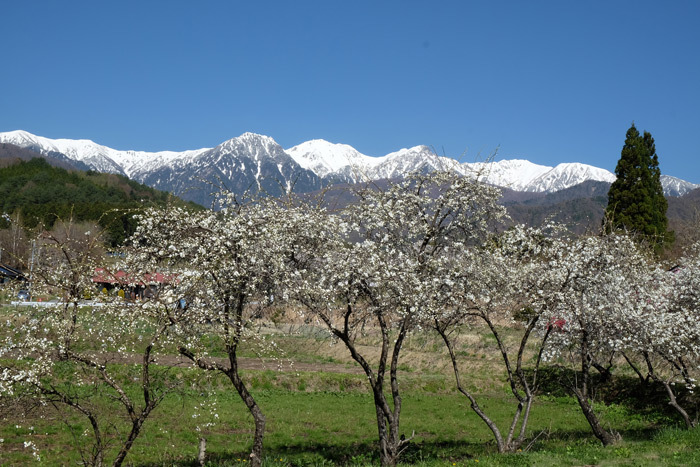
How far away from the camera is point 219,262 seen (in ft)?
40.1

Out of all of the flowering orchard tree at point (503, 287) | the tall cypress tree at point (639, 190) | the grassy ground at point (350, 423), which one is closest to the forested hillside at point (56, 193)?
the grassy ground at point (350, 423)

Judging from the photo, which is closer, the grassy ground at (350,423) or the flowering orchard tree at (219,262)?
the flowering orchard tree at (219,262)

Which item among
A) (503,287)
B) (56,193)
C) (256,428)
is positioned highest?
(56,193)

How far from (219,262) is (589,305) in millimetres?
10885

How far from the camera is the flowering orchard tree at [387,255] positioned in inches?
540

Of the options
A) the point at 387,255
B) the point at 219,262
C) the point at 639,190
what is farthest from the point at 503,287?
the point at 639,190

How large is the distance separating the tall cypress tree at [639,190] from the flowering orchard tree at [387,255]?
37966mm

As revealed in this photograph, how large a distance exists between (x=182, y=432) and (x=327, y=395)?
448 inches

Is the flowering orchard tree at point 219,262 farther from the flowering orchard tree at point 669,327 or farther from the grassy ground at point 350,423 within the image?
the flowering orchard tree at point 669,327

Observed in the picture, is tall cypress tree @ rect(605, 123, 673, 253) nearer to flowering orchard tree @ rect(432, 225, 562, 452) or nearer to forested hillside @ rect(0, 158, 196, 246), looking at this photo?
flowering orchard tree @ rect(432, 225, 562, 452)

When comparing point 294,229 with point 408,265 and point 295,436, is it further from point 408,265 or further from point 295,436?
point 295,436

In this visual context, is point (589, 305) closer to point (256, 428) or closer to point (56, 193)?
point (256, 428)

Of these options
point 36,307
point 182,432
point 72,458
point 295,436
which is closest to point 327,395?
point 295,436

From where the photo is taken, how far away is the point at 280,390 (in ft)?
99.8
